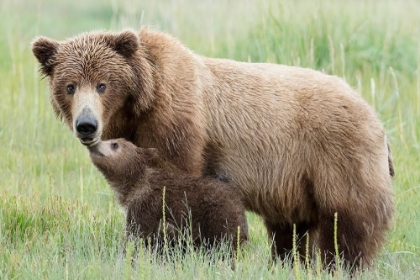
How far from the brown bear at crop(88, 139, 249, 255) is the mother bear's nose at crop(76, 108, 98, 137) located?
294 mm

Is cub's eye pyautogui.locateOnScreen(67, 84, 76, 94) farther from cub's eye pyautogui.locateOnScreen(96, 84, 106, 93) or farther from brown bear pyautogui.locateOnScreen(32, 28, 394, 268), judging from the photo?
cub's eye pyautogui.locateOnScreen(96, 84, 106, 93)

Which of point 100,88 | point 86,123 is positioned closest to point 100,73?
point 100,88

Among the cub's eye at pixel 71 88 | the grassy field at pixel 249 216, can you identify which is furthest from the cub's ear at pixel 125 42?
the grassy field at pixel 249 216

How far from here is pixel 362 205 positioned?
5512 millimetres

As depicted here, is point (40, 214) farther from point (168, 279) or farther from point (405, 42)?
point (405, 42)

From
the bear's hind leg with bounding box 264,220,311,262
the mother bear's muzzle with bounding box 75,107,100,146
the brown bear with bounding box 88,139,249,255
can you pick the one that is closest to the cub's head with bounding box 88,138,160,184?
the brown bear with bounding box 88,139,249,255

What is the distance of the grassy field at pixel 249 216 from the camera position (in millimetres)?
4906

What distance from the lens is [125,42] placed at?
5324 millimetres

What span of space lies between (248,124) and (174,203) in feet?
2.70

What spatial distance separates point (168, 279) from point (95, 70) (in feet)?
A: 5.10

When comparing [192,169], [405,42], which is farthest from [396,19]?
[192,169]

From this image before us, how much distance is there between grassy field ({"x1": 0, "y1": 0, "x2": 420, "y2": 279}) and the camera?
4.91 metres

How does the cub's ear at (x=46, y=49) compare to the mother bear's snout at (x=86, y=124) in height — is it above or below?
above

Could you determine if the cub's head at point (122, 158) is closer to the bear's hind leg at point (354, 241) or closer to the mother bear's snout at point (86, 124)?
the mother bear's snout at point (86, 124)
